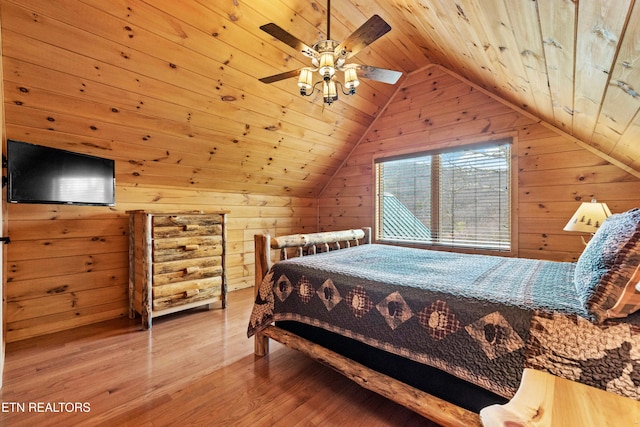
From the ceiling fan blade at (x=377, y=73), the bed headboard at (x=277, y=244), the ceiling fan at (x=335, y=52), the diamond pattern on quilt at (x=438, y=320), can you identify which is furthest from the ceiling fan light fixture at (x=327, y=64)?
the diamond pattern on quilt at (x=438, y=320)

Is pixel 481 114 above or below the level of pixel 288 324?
above

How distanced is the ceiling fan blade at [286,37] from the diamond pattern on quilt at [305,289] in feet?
4.91

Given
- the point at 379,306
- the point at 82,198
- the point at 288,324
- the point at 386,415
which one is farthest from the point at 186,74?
the point at 386,415

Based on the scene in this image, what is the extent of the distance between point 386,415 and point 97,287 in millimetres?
2851

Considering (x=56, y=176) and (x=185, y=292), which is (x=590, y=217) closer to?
(x=185, y=292)

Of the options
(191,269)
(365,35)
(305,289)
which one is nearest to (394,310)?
(305,289)

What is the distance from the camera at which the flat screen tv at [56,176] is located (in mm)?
1854

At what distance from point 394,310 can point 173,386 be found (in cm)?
146

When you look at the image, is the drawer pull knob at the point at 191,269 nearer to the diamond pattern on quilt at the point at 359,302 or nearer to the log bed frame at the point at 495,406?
the log bed frame at the point at 495,406

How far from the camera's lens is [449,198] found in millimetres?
3492

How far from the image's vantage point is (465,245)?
11.0 feet

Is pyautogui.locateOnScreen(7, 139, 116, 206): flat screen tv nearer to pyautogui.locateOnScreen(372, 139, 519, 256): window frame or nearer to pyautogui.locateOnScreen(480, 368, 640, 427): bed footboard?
pyautogui.locateOnScreen(480, 368, 640, 427): bed footboard

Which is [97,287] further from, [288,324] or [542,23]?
[542,23]

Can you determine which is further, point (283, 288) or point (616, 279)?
point (283, 288)
